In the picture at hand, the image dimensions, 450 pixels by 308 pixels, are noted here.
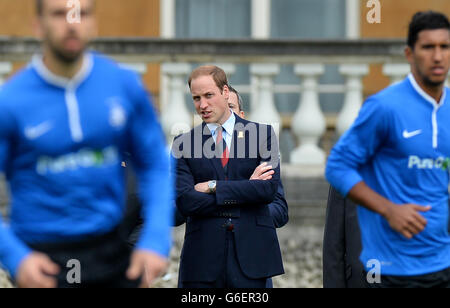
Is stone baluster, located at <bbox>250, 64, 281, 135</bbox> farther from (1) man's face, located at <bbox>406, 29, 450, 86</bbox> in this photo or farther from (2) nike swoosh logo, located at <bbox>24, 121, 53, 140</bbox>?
(2) nike swoosh logo, located at <bbox>24, 121, 53, 140</bbox>

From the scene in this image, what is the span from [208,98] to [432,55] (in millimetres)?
1605

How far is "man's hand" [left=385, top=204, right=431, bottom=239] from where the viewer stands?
4.38 meters

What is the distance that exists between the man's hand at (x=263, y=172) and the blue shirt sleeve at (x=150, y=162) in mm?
2059

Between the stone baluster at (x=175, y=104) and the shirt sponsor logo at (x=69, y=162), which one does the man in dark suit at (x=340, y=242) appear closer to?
the shirt sponsor logo at (x=69, y=162)

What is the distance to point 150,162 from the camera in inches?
146

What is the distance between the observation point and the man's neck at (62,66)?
3.56 m

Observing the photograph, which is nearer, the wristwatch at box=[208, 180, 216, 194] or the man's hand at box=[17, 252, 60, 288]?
the man's hand at box=[17, 252, 60, 288]

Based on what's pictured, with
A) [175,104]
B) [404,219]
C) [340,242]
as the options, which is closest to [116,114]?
[404,219]

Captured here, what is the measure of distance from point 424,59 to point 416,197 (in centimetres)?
61

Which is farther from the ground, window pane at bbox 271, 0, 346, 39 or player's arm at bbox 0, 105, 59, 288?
window pane at bbox 271, 0, 346, 39

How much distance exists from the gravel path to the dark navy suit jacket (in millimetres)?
2754

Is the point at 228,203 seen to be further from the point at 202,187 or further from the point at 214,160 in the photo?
the point at 214,160

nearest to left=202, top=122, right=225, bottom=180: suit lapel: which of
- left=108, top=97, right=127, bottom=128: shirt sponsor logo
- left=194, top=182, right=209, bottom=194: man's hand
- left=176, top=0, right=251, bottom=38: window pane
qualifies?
left=194, top=182, right=209, bottom=194: man's hand
